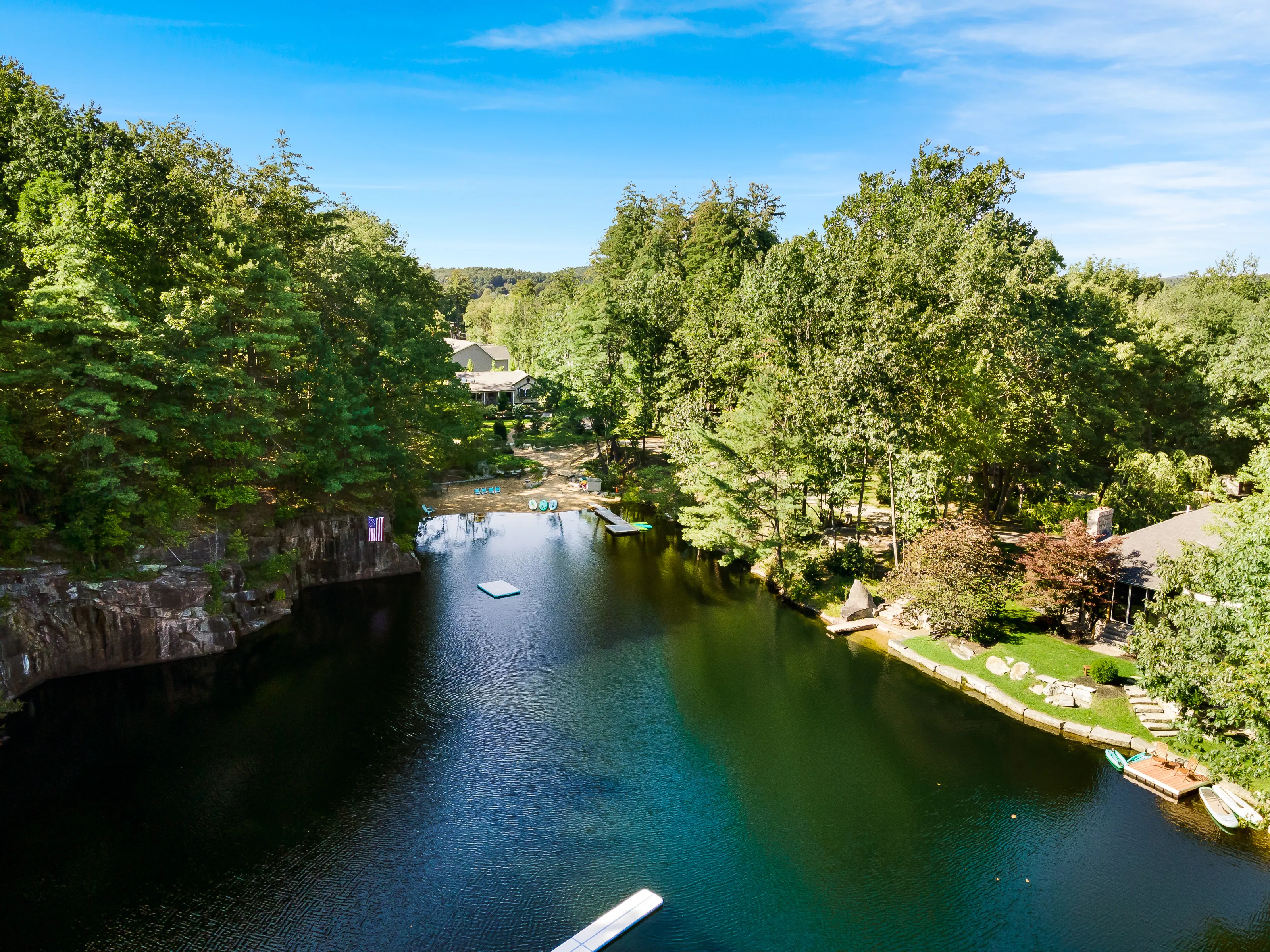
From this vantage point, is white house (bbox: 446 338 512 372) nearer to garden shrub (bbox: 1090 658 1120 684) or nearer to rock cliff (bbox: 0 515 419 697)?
rock cliff (bbox: 0 515 419 697)

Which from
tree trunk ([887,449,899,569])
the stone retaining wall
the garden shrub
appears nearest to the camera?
the stone retaining wall

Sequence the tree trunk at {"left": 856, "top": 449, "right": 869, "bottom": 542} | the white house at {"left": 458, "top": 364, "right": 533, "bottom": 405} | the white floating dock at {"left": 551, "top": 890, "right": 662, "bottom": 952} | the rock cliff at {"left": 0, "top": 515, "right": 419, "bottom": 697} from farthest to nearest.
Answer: the white house at {"left": 458, "top": 364, "right": 533, "bottom": 405} → the tree trunk at {"left": 856, "top": 449, "right": 869, "bottom": 542} → the rock cliff at {"left": 0, "top": 515, "right": 419, "bottom": 697} → the white floating dock at {"left": 551, "top": 890, "right": 662, "bottom": 952}

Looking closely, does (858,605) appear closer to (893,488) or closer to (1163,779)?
(893,488)

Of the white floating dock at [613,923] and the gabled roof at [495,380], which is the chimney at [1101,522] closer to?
the white floating dock at [613,923]

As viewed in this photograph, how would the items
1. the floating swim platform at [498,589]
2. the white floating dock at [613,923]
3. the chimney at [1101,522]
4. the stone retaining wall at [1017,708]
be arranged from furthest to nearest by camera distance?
the floating swim platform at [498,589]
the chimney at [1101,522]
the stone retaining wall at [1017,708]
the white floating dock at [613,923]

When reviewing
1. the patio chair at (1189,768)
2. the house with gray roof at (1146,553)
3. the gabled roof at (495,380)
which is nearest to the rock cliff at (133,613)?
the patio chair at (1189,768)

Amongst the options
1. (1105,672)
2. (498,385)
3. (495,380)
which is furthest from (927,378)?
(495,380)

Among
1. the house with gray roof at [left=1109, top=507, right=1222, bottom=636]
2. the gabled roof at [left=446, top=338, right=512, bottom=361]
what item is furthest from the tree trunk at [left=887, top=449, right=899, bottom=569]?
the gabled roof at [left=446, top=338, right=512, bottom=361]
